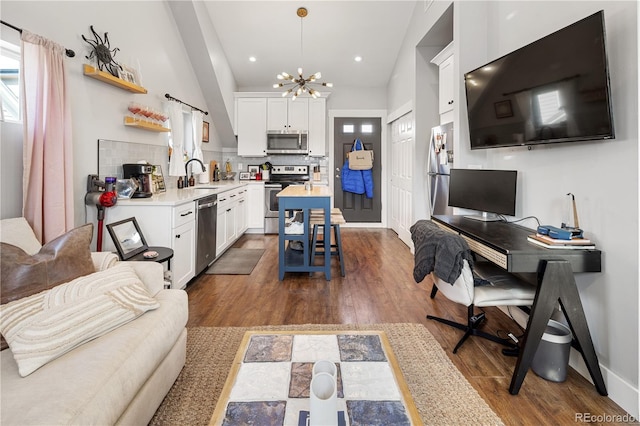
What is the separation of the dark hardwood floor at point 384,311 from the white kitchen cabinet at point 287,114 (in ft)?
8.73

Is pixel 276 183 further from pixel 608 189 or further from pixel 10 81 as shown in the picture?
pixel 608 189

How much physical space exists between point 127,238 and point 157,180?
3.77 feet

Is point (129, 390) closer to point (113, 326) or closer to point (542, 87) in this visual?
point (113, 326)

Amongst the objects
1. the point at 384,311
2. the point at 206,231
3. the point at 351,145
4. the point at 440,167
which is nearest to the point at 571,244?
the point at 384,311

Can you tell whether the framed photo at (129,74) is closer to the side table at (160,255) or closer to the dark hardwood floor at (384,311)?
the side table at (160,255)

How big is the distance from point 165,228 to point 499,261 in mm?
2521

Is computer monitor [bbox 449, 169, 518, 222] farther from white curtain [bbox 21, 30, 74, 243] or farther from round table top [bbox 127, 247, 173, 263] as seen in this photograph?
white curtain [bbox 21, 30, 74, 243]

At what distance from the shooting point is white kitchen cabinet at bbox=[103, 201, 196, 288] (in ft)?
8.82

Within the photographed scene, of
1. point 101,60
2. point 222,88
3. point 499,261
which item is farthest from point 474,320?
point 222,88

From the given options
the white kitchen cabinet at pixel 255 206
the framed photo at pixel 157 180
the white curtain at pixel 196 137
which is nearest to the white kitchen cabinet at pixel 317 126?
the white kitchen cabinet at pixel 255 206

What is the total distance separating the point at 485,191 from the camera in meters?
2.68

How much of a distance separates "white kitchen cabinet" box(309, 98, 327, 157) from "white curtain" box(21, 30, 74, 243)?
13.9ft

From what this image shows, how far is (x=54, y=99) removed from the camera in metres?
2.09

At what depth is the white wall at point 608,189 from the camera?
1.62 metres
